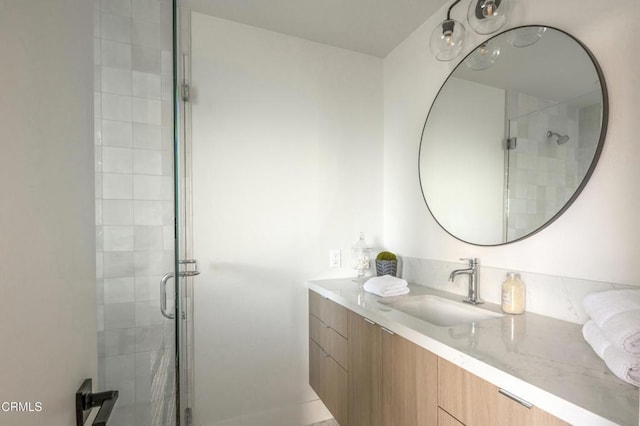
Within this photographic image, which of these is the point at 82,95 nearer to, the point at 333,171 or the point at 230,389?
the point at 333,171

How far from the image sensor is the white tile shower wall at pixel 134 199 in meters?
0.92

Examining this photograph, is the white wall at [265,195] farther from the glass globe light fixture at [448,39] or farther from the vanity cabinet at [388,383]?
the glass globe light fixture at [448,39]

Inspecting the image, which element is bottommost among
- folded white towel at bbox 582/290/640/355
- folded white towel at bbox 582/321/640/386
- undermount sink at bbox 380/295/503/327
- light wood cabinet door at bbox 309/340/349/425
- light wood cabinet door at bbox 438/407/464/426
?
light wood cabinet door at bbox 309/340/349/425

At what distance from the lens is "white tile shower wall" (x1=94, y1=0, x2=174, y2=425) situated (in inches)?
36.3

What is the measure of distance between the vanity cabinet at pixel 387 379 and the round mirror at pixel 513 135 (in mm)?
666

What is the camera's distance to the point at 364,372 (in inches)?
53.5

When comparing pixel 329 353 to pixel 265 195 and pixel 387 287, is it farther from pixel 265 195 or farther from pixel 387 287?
pixel 265 195

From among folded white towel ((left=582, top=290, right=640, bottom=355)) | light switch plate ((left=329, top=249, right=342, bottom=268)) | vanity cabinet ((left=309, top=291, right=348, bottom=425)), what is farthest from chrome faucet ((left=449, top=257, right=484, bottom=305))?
light switch plate ((left=329, top=249, right=342, bottom=268))

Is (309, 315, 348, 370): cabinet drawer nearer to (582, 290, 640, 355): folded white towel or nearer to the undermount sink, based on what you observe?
the undermount sink

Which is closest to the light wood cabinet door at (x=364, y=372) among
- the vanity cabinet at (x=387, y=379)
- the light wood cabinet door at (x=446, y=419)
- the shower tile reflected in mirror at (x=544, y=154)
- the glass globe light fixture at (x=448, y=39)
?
the vanity cabinet at (x=387, y=379)

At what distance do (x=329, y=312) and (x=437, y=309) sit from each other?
22.1 inches

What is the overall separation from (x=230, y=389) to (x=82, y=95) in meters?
1.73

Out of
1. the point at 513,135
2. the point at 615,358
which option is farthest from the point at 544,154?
the point at 615,358

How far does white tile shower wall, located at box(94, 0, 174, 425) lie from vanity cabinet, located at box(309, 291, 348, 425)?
79 centimetres
